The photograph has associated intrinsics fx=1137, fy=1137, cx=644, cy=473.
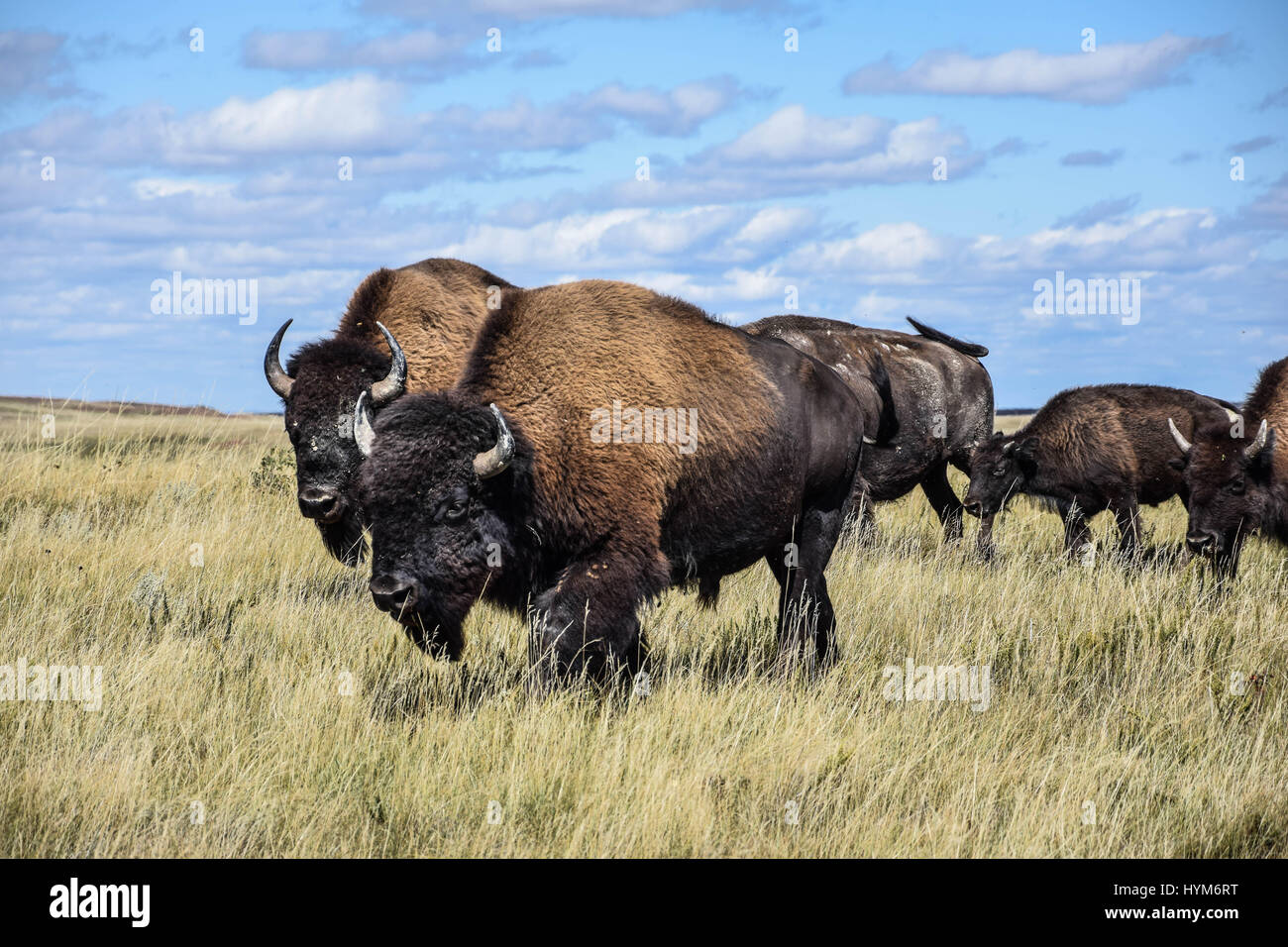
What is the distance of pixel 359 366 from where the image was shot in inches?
325

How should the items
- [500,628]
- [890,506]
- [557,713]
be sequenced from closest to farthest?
1. [557,713]
2. [500,628]
3. [890,506]

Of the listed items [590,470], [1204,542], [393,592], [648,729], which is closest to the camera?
[648,729]

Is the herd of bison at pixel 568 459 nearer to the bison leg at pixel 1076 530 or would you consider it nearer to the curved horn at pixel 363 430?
the curved horn at pixel 363 430

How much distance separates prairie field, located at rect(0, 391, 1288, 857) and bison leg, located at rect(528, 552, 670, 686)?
202mm

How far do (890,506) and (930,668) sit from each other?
32.7ft

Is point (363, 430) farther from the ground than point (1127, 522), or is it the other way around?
point (363, 430)

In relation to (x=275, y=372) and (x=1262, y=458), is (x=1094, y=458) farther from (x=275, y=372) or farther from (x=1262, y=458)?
(x=275, y=372)

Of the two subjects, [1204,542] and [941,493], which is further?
[941,493]

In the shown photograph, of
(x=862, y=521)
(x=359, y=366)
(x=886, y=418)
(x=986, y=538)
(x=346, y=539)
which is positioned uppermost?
(x=359, y=366)

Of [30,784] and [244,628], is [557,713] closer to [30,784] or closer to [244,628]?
[30,784]

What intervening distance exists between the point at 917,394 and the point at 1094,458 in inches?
87.5

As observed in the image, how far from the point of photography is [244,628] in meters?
7.29

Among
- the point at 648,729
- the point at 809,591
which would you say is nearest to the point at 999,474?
the point at 809,591
